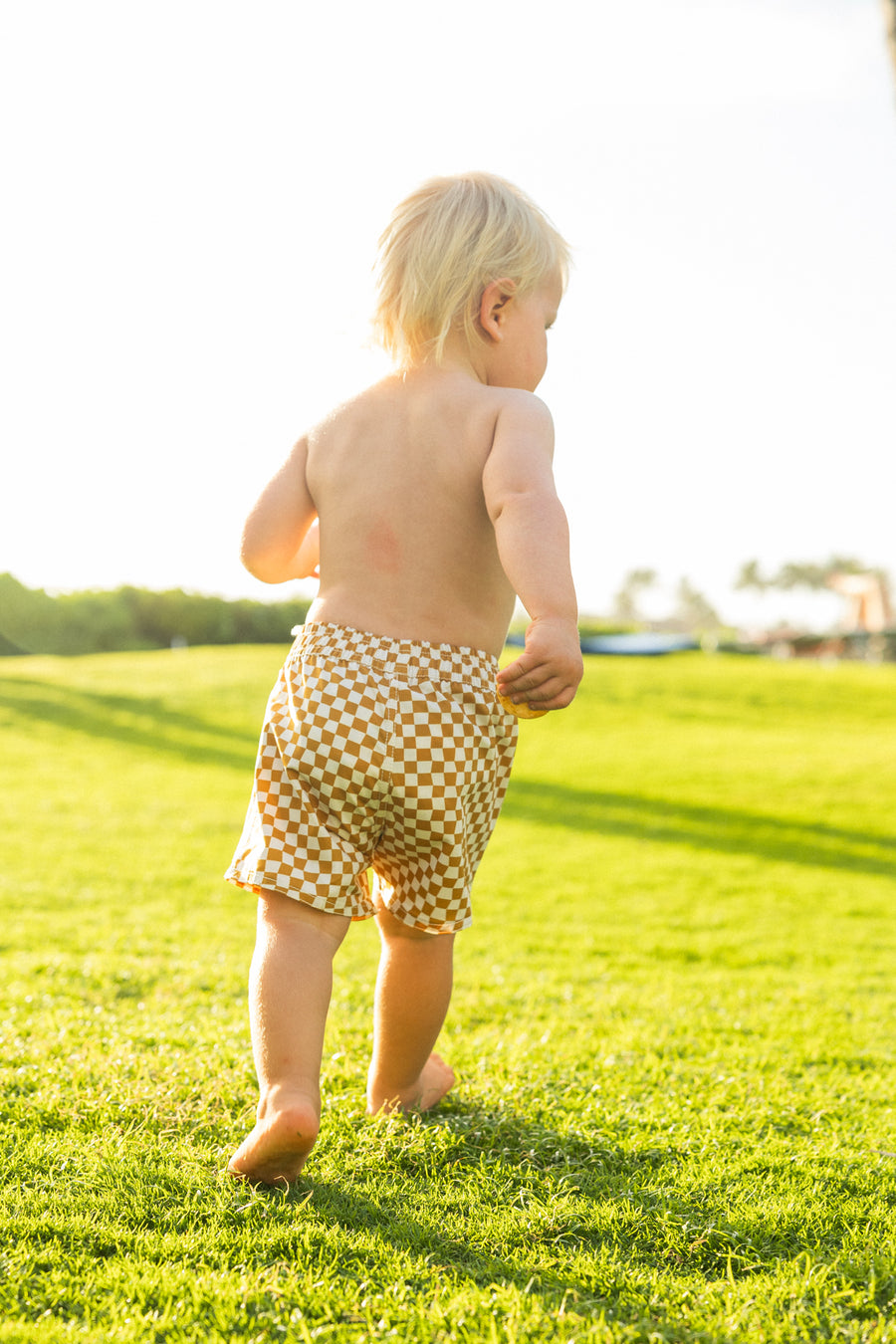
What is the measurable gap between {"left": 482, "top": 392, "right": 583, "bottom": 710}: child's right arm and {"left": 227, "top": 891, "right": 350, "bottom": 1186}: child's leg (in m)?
0.58

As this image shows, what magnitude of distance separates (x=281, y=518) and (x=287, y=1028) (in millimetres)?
1028

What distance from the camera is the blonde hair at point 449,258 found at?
2.15 m

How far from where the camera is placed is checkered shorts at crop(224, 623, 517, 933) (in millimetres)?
1949

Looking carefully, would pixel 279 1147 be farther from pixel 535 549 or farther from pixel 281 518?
pixel 281 518

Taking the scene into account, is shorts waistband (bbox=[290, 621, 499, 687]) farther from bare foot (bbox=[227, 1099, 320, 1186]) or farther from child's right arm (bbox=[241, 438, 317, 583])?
Result: bare foot (bbox=[227, 1099, 320, 1186])

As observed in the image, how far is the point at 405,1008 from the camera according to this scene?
2154 millimetres

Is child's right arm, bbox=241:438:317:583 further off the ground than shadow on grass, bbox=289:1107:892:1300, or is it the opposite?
child's right arm, bbox=241:438:317:583

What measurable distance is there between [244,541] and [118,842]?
5.39 meters

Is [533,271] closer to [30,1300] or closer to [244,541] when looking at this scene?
[244,541]

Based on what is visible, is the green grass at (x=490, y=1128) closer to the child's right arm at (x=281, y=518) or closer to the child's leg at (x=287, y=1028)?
the child's leg at (x=287, y=1028)

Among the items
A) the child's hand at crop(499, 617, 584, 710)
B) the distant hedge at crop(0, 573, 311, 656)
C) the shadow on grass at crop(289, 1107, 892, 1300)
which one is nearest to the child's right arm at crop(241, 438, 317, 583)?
the child's hand at crop(499, 617, 584, 710)

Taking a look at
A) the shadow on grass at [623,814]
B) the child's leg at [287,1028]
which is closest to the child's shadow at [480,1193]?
the child's leg at [287,1028]

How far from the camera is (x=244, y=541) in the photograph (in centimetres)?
229

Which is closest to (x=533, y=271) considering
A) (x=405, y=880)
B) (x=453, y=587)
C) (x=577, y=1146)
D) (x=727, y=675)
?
(x=453, y=587)
